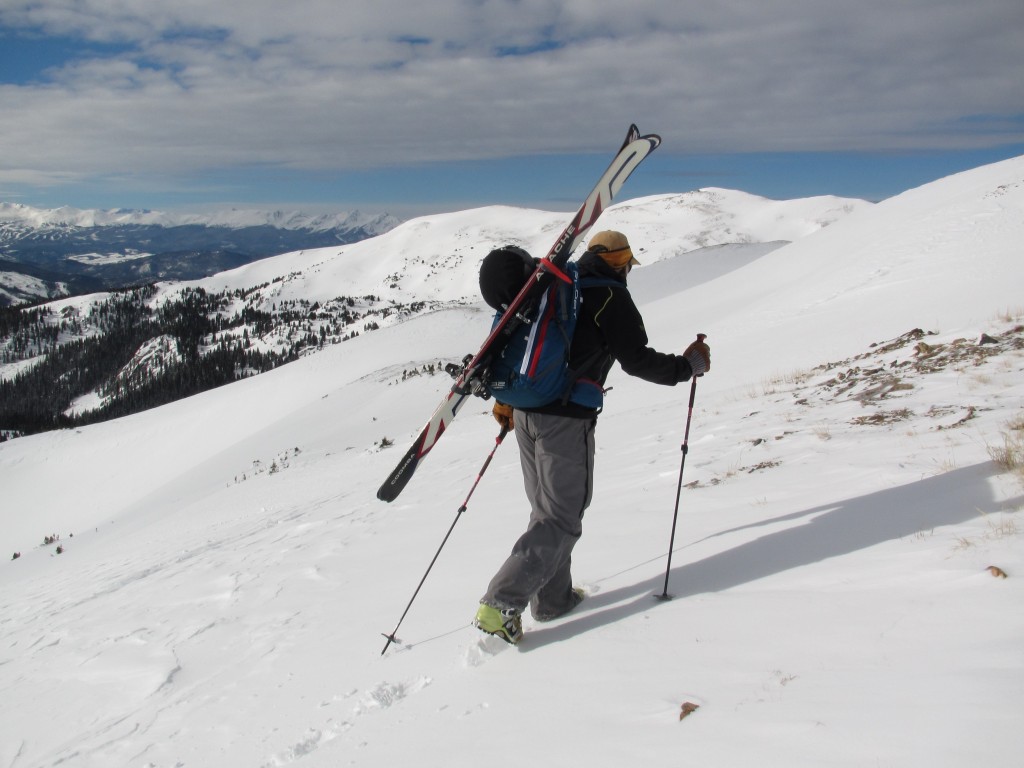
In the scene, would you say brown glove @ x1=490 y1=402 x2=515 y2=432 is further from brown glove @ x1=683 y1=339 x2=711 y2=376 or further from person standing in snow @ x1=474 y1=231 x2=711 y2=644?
brown glove @ x1=683 y1=339 x2=711 y2=376

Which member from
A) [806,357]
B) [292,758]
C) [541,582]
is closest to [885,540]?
[541,582]

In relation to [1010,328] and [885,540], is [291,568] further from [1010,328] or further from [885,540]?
[1010,328]

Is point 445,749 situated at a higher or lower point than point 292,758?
higher

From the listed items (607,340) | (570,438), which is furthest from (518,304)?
(570,438)

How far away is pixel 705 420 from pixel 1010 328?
460 centimetres

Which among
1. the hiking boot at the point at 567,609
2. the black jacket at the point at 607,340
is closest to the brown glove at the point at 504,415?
the black jacket at the point at 607,340

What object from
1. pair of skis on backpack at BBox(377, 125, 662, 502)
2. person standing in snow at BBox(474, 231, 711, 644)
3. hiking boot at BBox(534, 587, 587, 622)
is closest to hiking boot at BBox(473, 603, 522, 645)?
person standing in snow at BBox(474, 231, 711, 644)

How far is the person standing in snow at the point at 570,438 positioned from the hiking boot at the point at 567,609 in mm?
11

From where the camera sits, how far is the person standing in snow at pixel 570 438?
3938 mm

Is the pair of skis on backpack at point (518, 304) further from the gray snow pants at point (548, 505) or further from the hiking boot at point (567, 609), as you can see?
the hiking boot at point (567, 609)

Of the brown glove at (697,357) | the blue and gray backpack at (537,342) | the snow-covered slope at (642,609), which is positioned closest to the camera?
the snow-covered slope at (642,609)

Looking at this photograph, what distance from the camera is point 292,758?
3.37 m

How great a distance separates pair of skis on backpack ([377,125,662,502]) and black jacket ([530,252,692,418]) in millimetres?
277

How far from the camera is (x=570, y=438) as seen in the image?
4.09 meters
